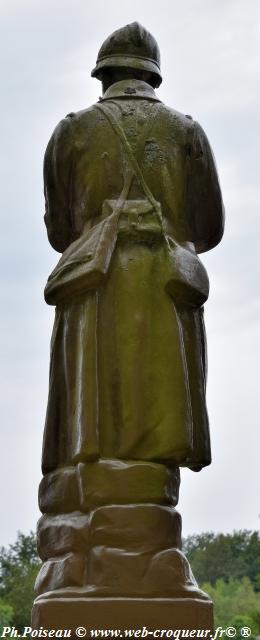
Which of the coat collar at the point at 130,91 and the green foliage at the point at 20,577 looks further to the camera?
the green foliage at the point at 20,577

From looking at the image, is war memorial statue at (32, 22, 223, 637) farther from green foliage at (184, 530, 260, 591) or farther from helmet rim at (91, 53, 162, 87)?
green foliage at (184, 530, 260, 591)

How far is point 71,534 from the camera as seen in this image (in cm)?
592

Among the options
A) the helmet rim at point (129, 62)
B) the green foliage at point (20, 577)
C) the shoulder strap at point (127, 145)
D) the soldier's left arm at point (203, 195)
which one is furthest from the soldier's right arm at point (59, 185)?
the green foliage at point (20, 577)

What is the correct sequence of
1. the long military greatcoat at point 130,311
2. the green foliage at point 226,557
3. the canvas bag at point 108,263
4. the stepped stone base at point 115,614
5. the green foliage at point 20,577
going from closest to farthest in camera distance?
the stepped stone base at point 115,614, the long military greatcoat at point 130,311, the canvas bag at point 108,263, the green foliage at point 20,577, the green foliage at point 226,557

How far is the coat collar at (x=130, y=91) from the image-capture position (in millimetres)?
7070

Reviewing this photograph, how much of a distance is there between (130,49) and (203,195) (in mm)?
1028

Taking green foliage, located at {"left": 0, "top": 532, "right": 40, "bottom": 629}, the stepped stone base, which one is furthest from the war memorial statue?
green foliage, located at {"left": 0, "top": 532, "right": 40, "bottom": 629}

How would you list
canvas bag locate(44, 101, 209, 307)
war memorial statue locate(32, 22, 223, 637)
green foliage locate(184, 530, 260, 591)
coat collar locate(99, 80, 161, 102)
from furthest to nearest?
green foliage locate(184, 530, 260, 591) < coat collar locate(99, 80, 161, 102) < canvas bag locate(44, 101, 209, 307) < war memorial statue locate(32, 22, 223, 637)

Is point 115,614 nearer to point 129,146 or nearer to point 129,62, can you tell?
point 129,146

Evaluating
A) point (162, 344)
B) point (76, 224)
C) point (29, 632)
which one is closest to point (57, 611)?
point (29, 632)

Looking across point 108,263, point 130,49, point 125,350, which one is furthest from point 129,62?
point 125,350

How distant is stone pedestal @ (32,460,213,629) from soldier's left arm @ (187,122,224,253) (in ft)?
5.30

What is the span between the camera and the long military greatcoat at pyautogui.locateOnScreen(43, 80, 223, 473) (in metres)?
6.15

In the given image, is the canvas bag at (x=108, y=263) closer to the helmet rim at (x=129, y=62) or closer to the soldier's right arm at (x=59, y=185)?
the soldier's right arm at (x=59, y=185)
